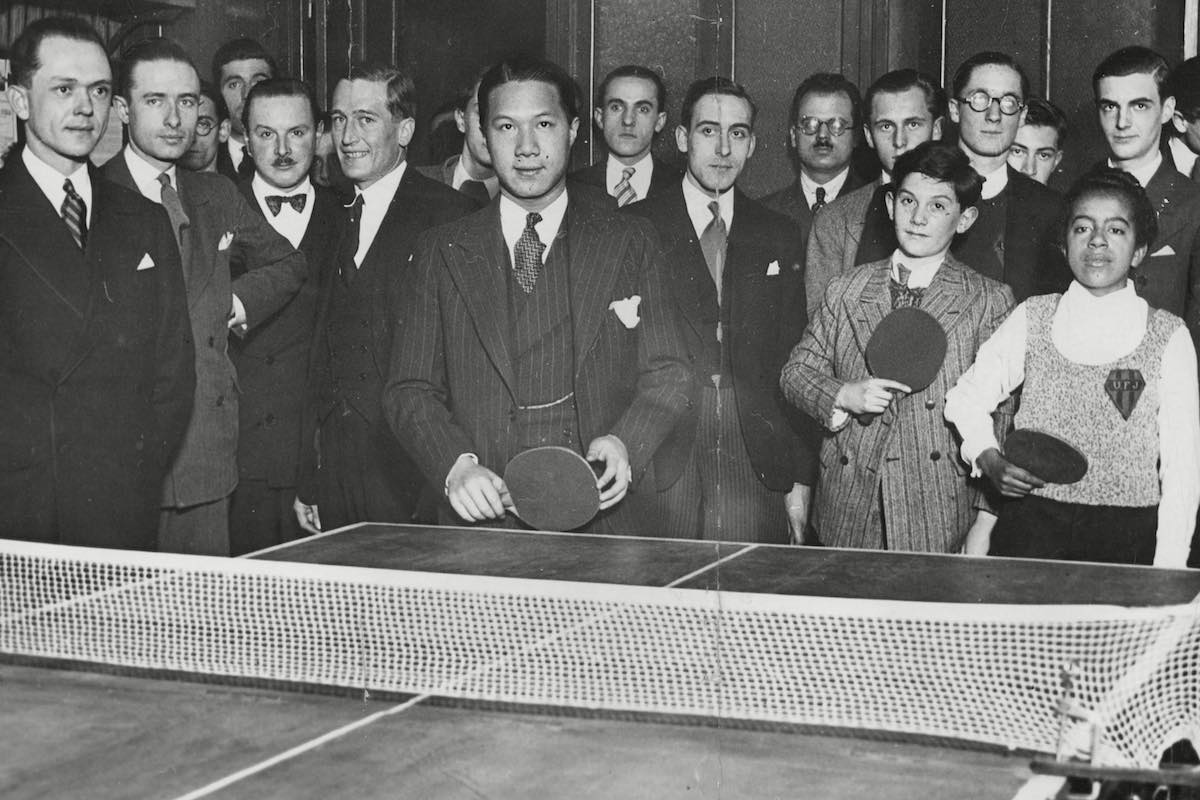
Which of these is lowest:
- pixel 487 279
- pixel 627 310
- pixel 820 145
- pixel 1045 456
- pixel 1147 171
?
pixel 1045 456

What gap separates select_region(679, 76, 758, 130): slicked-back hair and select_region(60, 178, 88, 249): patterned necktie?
7.58ft

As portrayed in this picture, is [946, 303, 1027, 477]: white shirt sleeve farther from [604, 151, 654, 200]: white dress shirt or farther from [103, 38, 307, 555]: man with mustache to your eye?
[103, 38, 307, 555]: man with mustache

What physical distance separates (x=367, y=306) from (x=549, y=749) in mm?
3098

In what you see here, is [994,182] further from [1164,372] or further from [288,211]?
[288,211]

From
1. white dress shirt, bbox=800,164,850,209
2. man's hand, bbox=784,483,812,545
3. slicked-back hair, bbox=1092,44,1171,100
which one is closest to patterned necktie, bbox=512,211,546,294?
white dress shirt, bbox=800,164,850,209

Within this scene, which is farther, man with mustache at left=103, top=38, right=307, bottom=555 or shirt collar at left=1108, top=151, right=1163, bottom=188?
man with mustache at left=103, top=38, right=307, bottom=555

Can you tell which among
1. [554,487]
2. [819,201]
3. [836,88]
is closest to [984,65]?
[836,88]

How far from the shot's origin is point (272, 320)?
6.01m

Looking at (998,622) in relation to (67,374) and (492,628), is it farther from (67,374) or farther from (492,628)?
(67,374)

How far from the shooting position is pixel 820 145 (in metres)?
5.30

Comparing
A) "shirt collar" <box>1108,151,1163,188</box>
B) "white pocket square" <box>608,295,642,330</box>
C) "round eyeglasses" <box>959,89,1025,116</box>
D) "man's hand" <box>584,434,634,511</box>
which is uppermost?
"round eyeglasses" <box>959,89,1025,116</box>

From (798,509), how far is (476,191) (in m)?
1.70

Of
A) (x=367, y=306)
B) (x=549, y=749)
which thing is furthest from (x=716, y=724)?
(x=367, y=306)

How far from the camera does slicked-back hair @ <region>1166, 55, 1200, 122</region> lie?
478 centimetres
